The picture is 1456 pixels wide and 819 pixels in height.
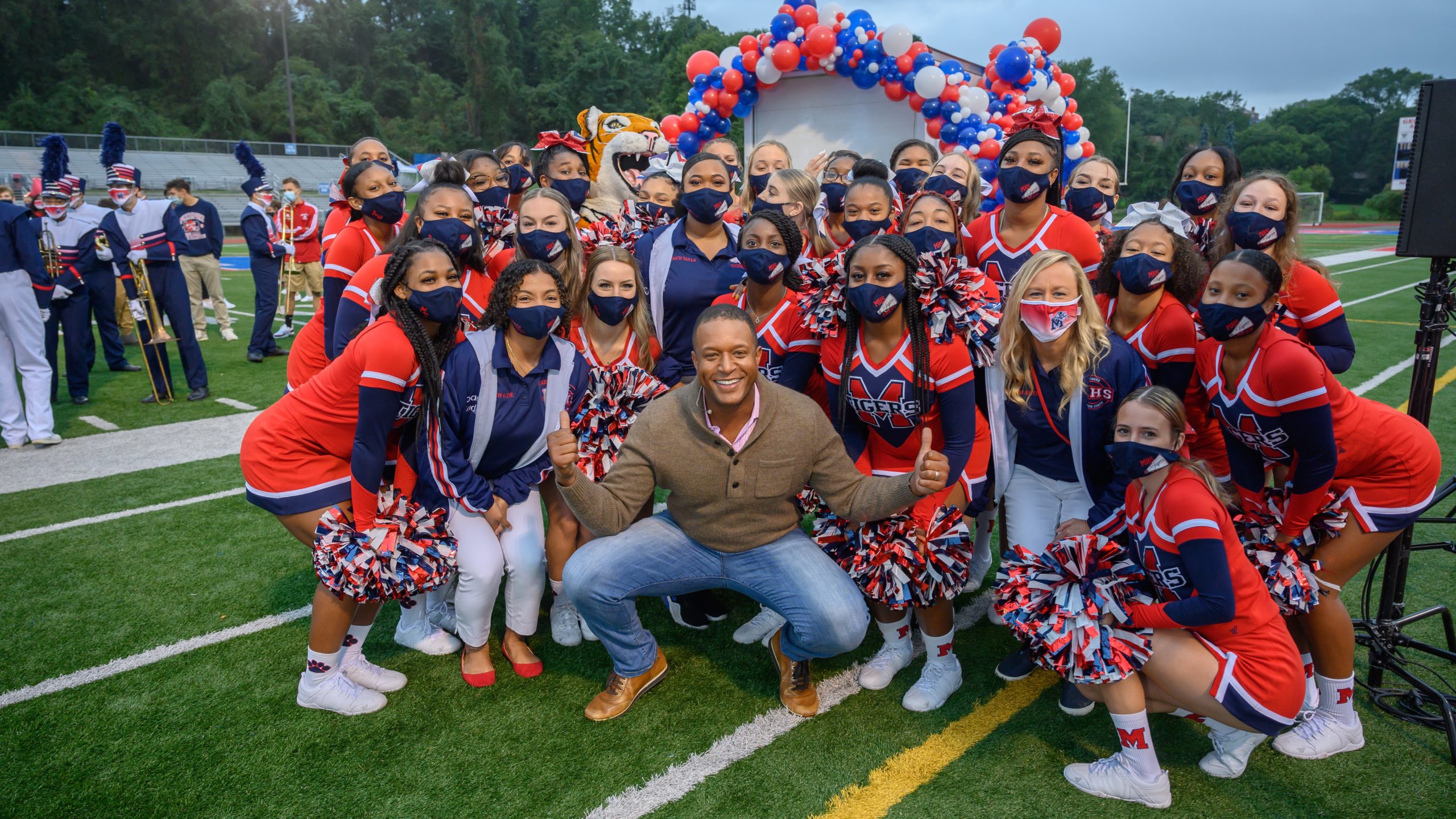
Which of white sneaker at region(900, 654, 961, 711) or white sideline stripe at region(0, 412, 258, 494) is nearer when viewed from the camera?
white sneaker at region(900, 654, 961, 711)

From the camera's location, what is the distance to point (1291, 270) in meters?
3.42

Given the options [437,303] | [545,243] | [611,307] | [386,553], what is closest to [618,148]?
[545,243]

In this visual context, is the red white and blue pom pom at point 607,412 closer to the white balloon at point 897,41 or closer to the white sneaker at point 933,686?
the white sneaker at point 933,686

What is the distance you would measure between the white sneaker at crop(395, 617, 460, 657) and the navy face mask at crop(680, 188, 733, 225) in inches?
93.3

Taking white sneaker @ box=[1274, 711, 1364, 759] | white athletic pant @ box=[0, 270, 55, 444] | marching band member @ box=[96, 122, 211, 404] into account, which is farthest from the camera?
marching band member @ box=[96, 122, 211, 404]

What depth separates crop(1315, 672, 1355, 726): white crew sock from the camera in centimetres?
311

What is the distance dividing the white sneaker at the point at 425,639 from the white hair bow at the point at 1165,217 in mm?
3551

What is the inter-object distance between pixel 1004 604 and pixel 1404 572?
1.71 metres

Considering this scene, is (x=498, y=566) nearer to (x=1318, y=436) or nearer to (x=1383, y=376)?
(x=1318, y=436)

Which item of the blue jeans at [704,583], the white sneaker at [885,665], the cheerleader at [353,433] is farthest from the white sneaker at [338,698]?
the white sneaker at [885,665]

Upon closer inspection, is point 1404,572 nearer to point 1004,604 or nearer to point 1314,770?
point 1314,770

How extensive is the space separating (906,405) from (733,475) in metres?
0.75

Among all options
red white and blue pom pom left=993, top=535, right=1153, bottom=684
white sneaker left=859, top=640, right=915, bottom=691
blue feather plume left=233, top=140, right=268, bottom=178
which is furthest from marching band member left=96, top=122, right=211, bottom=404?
red white and blue pom pom left=993, top=535, right=1153, bottom=684

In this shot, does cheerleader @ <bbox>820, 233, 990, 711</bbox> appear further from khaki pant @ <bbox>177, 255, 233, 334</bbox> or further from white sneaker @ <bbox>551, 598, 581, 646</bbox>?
khaki pant @ <bbox>177, 255, 233, 334</bbox>
